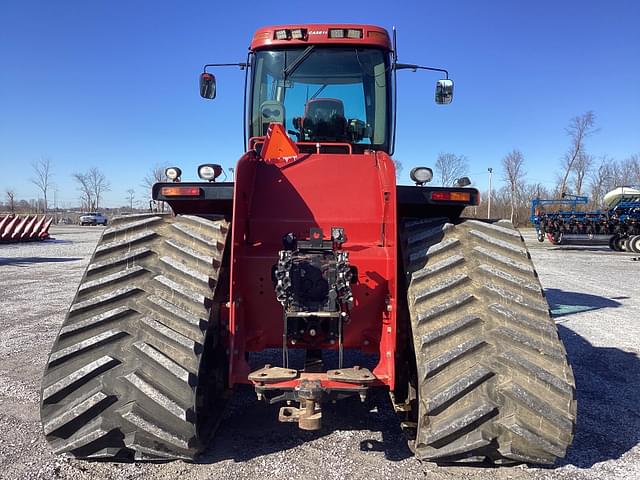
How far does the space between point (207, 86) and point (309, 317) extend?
3.70 meters

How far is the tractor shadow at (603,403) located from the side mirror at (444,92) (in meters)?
3.49

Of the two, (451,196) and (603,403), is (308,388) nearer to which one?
(451,196)

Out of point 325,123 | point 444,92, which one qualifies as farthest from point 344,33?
point 444,92

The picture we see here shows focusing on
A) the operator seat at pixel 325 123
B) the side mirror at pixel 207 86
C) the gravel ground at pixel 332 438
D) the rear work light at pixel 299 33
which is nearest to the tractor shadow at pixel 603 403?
the gravel ground at pixel 332 438

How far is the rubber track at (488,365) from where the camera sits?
2666mm

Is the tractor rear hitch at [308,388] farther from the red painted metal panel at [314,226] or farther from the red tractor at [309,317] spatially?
the red painted metal panel at [314,226]

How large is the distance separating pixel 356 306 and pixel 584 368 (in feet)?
11.6

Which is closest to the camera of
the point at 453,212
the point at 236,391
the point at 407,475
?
the point at 407,475

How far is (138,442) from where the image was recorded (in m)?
2.72

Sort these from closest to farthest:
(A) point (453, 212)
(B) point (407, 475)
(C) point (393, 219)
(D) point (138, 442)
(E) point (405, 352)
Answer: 1. (D) point (138, 442)
2. (B) point (407, 475)
3. (C) point (393, 219)
4. (E) point (405, 352)
5. (A) point (453, 212)

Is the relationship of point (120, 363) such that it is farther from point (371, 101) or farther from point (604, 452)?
point (371, 101)

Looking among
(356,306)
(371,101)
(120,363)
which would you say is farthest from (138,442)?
(371,101)

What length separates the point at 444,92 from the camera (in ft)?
18.9

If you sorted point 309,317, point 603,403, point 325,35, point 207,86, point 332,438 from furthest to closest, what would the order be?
point 207,86 → point 325,35 → point 603,403 → point 332,438 → point 309,317
